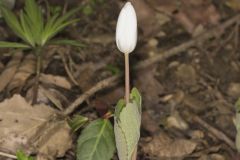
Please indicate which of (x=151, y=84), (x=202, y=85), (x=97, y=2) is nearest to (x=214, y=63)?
(x=202, y=85)

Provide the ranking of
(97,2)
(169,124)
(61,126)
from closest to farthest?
(61,126) < (169,124) < (97,2)

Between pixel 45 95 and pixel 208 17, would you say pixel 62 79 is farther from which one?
pixel 208 17

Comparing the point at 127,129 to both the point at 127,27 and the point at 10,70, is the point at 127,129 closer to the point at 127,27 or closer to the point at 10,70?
the point at 127,27

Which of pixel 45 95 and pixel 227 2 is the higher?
pixel 227 2

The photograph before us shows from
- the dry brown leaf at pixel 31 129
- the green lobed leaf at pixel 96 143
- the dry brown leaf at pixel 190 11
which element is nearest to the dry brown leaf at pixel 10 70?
the dry brown leaf at pixel 31 129

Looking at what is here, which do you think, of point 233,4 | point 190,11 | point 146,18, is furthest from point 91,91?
point 233,4

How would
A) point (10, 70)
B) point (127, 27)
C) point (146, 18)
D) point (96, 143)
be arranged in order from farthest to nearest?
point (146, 18), point (10, 70), point (96, 143), point (127, 27)
